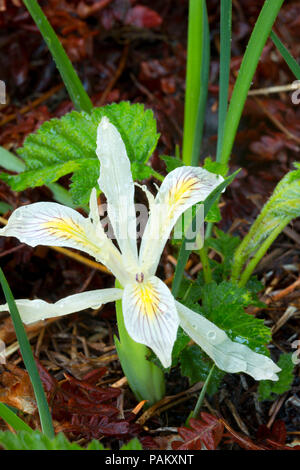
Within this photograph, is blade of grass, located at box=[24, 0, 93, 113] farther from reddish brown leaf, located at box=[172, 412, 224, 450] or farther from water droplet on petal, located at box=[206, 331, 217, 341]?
reddish brown leaf, located at box=[172, 412, 224, 450]

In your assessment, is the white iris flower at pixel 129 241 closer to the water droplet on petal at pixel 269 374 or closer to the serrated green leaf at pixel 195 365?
the water droplet on petal at pixel 269 374

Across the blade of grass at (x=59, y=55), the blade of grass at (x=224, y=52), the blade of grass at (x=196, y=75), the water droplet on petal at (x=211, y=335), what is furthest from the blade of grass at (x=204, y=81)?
the water droplet on petal at (x=211, y=335)

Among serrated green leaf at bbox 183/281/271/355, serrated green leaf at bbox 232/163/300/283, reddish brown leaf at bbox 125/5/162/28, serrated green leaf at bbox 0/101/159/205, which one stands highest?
reddish brown leaf at bbox 125/5/162/28

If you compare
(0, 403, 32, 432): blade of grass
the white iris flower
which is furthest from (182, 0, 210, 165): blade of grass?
(0, 403, 32, 432): blade of grass

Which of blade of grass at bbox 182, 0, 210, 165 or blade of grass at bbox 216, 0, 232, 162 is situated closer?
blade of grass at bbox 216, 0, 232, 162

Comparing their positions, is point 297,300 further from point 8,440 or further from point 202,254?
point 8,440

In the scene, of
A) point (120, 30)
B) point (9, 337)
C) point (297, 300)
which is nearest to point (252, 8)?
point (120, 30)

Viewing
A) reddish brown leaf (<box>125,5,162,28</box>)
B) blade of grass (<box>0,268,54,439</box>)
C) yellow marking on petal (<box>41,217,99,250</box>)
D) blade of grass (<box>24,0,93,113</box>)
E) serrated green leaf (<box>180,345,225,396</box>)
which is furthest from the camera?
reddish brown leaf (<box>125,5,162,28</box>)
